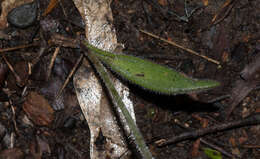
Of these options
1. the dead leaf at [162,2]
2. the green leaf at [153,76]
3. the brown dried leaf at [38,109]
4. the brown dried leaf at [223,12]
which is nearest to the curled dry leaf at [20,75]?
the brown dried leaf at [38,109]

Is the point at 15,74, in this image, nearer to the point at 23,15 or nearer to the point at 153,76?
the point at 23,15

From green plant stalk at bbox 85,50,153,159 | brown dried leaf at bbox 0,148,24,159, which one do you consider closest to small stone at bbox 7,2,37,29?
green plant stalk at bbox 85,50,153,159

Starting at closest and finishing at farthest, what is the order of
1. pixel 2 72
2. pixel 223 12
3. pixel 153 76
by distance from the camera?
pixel 153 76
pixel 2 72
pixel 223 12

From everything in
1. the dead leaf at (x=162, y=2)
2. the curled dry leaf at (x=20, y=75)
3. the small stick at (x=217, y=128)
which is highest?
the dead leaf at (x=162, y=2)

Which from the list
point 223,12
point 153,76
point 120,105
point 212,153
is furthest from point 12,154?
point 223,12

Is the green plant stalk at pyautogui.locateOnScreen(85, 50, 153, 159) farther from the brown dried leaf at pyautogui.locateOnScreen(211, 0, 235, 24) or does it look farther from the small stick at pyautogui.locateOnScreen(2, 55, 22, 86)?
the brown dried leaf at pyautogui.locateOnScreen(211, 0, 235, 24)

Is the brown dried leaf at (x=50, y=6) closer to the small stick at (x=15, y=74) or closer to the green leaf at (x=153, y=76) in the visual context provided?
the small stick at (x=15, y=74)

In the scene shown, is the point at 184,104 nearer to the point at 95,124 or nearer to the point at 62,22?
the point at 95,124
